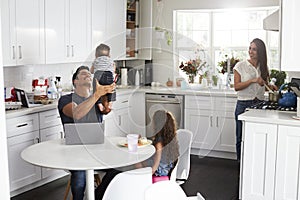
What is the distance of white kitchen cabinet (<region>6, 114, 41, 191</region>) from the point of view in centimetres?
376

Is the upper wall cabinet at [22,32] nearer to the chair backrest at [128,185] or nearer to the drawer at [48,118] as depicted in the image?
the drawer at [48,118]

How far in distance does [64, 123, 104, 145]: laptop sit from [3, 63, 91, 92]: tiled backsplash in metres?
1.61

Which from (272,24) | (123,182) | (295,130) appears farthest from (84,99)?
(272,24)

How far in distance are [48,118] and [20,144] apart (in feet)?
1.47

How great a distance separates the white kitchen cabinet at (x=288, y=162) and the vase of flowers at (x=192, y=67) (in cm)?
92

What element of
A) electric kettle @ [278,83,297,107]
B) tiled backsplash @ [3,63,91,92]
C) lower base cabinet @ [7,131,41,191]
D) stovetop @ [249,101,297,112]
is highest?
tiled backsplash @ [3,63,91,92]

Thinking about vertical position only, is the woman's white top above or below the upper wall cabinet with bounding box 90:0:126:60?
below

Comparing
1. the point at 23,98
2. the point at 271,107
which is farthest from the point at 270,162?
the point at 23,98

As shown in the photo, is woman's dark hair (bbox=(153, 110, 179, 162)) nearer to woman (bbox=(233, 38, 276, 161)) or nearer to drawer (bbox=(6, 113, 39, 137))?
drawer (bbox=(6, 113, 39, 137))

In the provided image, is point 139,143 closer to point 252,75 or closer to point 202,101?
point 202,101

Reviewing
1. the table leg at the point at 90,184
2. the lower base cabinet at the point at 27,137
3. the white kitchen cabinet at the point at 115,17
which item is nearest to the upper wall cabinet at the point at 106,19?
the white kitchen cabinet at the point at 115,17

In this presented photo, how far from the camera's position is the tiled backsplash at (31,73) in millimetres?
4391

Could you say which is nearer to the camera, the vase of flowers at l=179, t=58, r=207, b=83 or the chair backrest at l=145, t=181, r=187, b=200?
the chair backrest at l=145, t=181, r=187, b=200

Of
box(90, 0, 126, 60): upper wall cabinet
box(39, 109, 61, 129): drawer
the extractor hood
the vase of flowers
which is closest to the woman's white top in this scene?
the extractor hood
